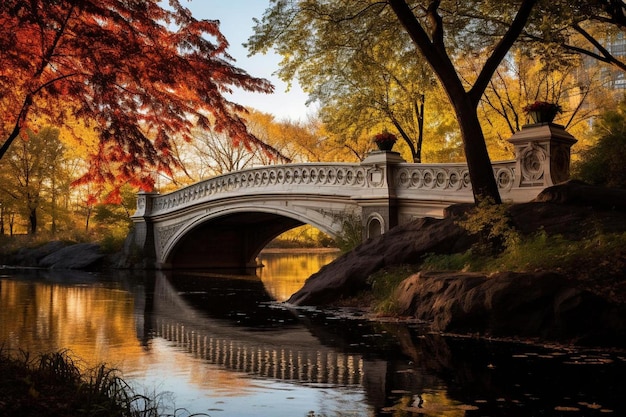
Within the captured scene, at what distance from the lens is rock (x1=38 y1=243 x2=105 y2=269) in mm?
28047

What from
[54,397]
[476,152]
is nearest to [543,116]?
[476,152]

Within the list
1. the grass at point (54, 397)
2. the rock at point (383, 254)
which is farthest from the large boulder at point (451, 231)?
the grass at point (54, 397)

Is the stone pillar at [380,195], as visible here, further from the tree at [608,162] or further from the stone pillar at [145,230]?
the stone pillar at [145,230]

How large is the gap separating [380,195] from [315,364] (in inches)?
393

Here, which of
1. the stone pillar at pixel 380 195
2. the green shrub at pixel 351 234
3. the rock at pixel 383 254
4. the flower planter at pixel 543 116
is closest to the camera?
the rock at pixel 383 254

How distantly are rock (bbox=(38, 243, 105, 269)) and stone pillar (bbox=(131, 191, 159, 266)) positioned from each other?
6.19 ft

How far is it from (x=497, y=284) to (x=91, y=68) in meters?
5.20

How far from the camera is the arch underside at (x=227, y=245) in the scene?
28.0m

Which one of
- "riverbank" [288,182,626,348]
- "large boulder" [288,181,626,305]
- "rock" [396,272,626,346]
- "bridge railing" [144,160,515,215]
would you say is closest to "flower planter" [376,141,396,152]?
"bridge railing" [144,160,515,215]

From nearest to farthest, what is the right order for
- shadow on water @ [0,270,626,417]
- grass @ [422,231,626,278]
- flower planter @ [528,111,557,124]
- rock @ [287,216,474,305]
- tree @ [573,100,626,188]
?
shadow on water @ [0,270,626,417] < grass @ [422,231,626,278] < rock @ [287,216,474,305] < flower planter @ [528,111,557,124] < tree @ [573,100,626,188]

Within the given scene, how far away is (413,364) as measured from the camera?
6.15m

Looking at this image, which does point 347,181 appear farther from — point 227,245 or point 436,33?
point 227,245

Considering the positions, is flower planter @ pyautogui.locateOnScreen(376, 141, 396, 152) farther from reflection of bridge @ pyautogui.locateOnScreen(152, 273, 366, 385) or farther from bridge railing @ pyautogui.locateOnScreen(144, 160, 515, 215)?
reflection of bridge @ pyautogui.locateOnScreen(152, 273, 366, 385)

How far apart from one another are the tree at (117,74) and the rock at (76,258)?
20.5 meters
